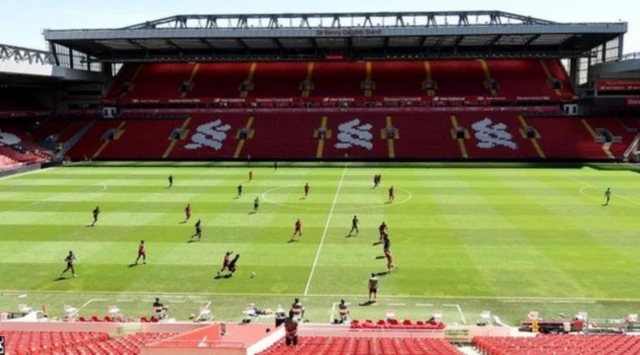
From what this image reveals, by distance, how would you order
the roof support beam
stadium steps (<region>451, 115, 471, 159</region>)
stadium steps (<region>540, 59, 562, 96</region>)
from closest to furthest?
stadium steps (<region>451, 115, 471, 159</region>) < the roof support beam < stadium steps (<region>540, 59, 562, 96</region>)

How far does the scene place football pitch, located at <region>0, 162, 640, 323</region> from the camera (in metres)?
22.5

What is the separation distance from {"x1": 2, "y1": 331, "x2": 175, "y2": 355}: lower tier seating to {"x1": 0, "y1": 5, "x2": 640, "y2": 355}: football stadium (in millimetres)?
147

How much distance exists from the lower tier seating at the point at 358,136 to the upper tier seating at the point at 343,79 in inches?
135

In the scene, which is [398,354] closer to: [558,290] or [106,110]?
[558,290]

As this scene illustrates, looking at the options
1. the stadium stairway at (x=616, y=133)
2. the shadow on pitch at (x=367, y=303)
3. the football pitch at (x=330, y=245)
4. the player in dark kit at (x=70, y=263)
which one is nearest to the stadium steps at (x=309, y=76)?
the football pitch at (x=330, y=245)

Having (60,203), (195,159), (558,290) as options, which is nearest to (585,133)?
(195,159)

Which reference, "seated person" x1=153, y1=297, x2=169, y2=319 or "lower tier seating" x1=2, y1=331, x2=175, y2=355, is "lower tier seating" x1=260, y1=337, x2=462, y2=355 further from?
"seated person" x1=153, y1=297, x2=169, y2=319

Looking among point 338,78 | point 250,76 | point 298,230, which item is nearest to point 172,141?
point 250,76

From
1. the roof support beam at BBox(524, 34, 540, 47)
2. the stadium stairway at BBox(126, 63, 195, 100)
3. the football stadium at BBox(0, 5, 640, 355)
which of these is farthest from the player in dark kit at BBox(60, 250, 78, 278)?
the roof support beam at BBox(524, 34, 540, 47)

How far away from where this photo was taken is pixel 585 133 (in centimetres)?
6700

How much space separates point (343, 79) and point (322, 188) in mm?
34822

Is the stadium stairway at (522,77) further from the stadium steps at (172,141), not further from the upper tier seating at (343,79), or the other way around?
the stadium steps at (172,141)

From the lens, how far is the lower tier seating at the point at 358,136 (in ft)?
213

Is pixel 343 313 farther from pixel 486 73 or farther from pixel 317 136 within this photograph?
pixel 486 73
